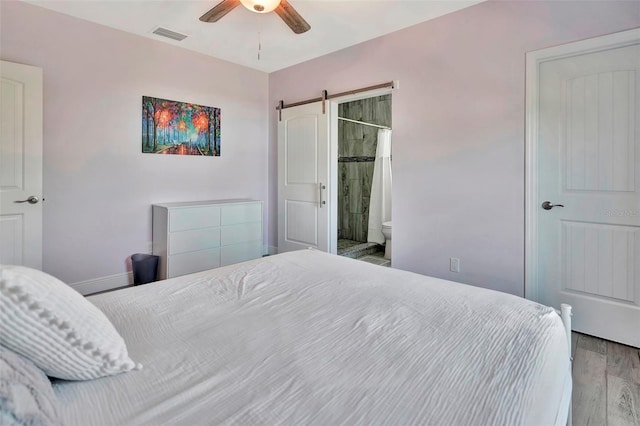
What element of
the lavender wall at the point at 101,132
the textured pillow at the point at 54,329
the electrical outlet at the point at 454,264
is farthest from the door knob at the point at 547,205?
the lavender wall at the point at 101,132

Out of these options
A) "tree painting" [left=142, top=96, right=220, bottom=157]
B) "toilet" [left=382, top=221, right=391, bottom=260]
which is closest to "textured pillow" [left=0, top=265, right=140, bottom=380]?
"tree painting" [left=142, top=96, right=220, bottom=157]

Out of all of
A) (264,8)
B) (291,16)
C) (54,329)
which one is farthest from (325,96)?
(54,329)

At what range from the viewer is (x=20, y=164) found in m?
2.71

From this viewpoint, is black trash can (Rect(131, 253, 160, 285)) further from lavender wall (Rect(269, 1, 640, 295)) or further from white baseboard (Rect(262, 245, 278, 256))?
lavender wall (Rect(269, 1, 640, 295))

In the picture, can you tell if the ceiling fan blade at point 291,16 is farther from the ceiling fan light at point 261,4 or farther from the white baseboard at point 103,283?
the white baseboard at point 103,283

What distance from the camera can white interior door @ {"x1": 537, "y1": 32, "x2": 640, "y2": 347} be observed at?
2273 mm

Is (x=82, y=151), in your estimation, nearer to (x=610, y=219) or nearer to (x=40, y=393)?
(x=40, y=393)

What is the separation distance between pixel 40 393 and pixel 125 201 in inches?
124

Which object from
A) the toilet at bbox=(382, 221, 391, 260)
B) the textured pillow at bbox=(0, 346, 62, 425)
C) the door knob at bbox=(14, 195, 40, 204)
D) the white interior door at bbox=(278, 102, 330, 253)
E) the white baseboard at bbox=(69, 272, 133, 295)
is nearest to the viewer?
the textured pillow at bbox=(0, 346, 62, 425)

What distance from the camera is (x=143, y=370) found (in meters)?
0.93

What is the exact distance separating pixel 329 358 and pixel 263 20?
3.07m

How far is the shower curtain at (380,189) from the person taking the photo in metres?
5.05

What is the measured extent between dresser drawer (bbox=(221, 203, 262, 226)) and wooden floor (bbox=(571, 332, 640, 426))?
10.6 feet

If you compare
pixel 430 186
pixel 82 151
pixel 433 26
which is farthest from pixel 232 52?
pixel 430 186
